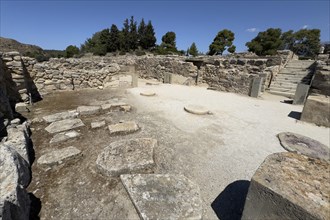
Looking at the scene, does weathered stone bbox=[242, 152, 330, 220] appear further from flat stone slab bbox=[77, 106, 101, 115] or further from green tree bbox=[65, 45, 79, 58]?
green tree bbox=[65, 45, 79, 58]

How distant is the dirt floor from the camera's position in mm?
2012

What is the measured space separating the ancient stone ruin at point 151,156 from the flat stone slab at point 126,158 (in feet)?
0.06

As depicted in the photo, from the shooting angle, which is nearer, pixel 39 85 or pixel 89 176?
pixel 89 176

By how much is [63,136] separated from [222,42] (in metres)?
35.3

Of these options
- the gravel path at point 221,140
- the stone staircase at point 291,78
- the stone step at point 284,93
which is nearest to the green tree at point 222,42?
the stone staircase at point 291,78

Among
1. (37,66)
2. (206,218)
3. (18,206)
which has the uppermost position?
(37,66)

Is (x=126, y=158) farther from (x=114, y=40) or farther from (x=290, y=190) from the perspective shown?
(x=114, y=40)

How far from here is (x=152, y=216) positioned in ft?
5.80

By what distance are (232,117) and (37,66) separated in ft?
25.6

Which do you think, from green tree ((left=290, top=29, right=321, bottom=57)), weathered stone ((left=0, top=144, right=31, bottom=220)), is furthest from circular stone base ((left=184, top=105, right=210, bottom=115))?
green tree ((left=290, top=29, right=321, bottom=57))

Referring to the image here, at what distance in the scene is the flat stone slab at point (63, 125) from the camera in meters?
3.68

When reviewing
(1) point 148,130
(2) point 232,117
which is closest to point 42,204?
(1) point 148,130

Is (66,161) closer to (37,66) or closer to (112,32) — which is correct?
(37,66)

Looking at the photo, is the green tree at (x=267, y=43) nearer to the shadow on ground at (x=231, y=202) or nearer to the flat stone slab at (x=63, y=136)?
the shadow on ground at (x=231, y=202)
